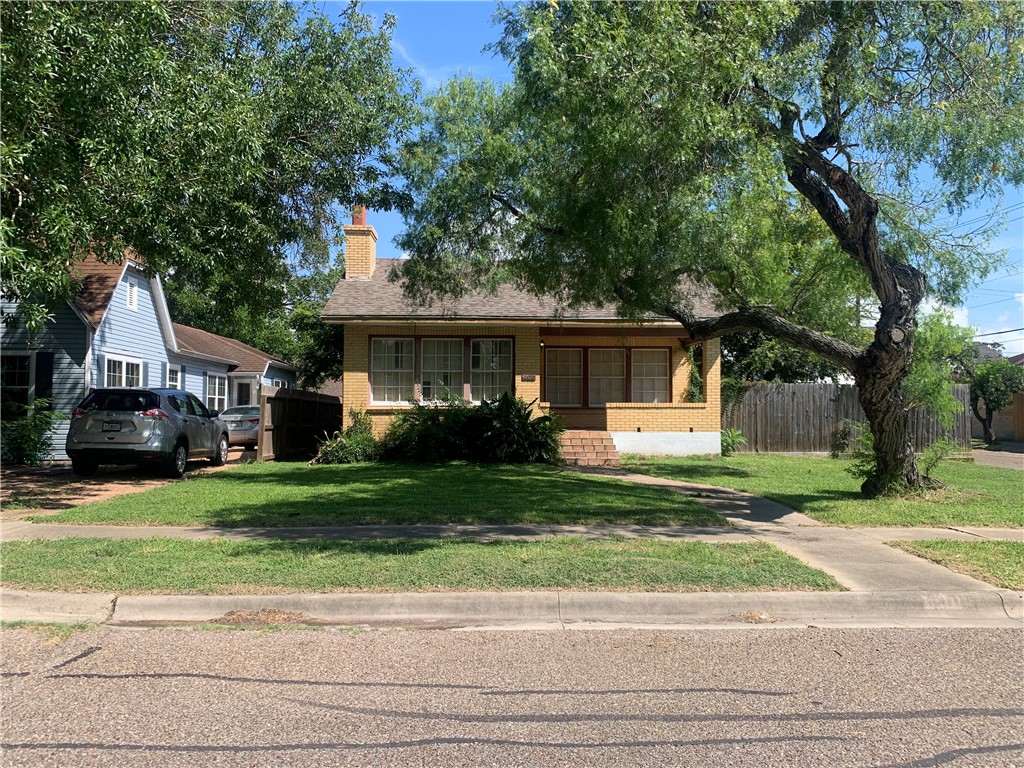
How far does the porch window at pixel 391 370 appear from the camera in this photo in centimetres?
1908

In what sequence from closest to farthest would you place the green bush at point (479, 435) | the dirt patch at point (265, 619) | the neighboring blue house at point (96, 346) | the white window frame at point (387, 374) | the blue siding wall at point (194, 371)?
the dirt patch at point (265, 619) → the green bush at point (479, 435) → the neighboring blue house at point (96, 346) → the white window frame at point (387, 374) → the blue siding wall at point (194, 371)

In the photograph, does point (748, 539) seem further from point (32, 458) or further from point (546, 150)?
point (32, 458)

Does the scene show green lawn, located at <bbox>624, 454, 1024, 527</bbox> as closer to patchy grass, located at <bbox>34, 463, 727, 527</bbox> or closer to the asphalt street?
patchy grass, located at <bbox>34, 463, 727, 527</bbox>

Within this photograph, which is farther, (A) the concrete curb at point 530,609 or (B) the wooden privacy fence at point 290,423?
(B) the wooden privacy fence at point 290,423

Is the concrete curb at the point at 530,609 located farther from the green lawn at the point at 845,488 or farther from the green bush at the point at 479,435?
the green bush at the point at 479,435

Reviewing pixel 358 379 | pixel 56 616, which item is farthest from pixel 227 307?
pixel 56 616

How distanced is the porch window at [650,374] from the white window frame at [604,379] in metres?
0.35

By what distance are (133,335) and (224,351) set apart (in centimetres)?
998

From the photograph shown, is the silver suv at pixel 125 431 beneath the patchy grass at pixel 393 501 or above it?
above

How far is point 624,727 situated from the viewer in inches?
160

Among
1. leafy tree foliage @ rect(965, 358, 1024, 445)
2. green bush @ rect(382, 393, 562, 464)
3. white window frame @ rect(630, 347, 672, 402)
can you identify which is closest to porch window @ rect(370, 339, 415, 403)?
green bush @ rect(382, 393, 562, 464)

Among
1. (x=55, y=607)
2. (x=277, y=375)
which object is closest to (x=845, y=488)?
(x=55, y=607)

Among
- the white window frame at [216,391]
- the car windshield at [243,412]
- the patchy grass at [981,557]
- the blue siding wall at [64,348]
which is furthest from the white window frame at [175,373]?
the patchy grass at [981,557]

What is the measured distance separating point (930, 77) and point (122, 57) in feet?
33.5
